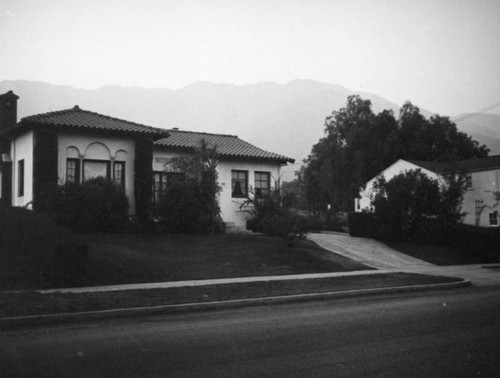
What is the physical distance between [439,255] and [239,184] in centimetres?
1243

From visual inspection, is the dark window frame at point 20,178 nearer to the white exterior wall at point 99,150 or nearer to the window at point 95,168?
the white exterior wall at point 99,150

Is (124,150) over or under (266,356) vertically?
over

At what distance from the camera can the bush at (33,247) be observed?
14109 mm

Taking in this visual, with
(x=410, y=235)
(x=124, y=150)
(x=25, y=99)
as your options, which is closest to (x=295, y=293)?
(x=124, y=150)

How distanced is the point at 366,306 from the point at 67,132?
18546 mm

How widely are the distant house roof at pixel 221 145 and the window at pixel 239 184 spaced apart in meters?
1.12

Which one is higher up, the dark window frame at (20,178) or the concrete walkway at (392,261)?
the dark window frame at (20,178)

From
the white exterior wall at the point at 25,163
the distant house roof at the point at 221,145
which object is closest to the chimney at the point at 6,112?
the white exterior wall at the point at 25,163

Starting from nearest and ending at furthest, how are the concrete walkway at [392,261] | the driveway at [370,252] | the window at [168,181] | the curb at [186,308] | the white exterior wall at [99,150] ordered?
the curb at [186,308] < the concrete walkway at [392,261] < the driveway at [370,252] < the window at [168,181] < the white exterior wall at [99,150]

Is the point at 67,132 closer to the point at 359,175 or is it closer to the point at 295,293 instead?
the point at 295,293

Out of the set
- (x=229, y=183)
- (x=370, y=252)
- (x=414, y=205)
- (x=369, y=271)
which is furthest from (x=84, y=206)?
(x=414, y=205)

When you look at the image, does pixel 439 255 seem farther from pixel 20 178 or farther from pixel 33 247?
pixel 20 178

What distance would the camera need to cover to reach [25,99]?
188 meters

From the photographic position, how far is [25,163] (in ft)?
82.3
